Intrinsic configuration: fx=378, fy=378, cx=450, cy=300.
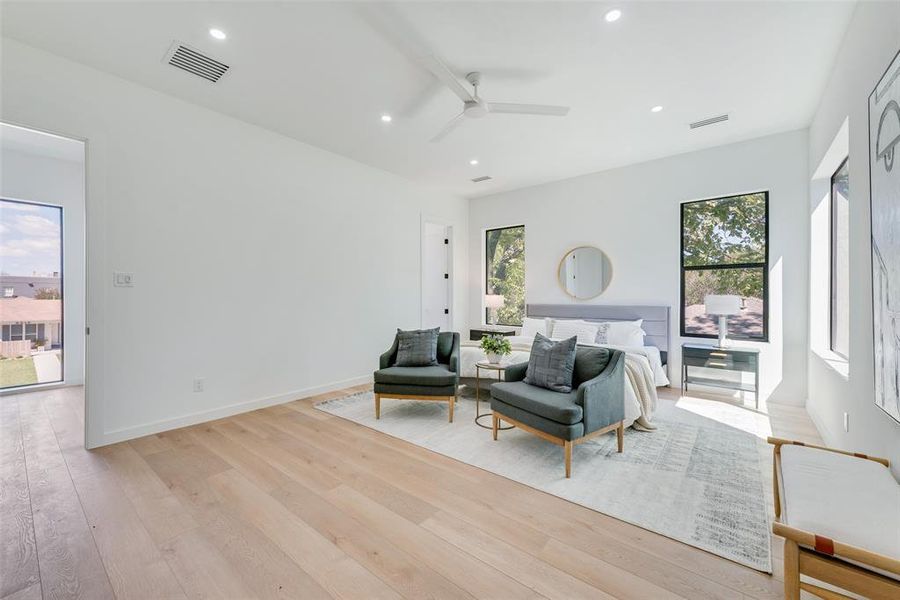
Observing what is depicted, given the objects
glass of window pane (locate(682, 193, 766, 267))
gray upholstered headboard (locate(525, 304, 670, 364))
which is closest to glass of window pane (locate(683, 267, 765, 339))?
glass of window pane (locate(682, 193, 766, 267))

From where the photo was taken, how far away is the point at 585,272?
5777 millimetres

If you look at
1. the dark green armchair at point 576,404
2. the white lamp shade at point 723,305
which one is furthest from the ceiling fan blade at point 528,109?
the white lamp shade at point 723,305

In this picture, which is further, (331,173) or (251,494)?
(331,173)

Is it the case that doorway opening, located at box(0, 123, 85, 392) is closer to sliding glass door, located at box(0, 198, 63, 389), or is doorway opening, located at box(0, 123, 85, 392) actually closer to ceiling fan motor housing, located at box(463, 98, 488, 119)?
sliding glass door, located at box(0, 198, 63, 389)

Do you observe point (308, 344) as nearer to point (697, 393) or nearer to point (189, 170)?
point (189, 170)

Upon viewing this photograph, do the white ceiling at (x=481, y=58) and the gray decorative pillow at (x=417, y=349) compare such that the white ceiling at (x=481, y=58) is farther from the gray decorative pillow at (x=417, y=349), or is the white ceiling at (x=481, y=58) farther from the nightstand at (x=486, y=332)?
the nightstand at (x=486, y=332)

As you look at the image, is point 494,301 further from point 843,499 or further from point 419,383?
point 843,499

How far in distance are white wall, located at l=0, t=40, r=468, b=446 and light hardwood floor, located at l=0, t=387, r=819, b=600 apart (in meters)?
0.73

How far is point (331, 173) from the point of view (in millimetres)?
4848

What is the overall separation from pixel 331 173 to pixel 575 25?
Result: 3326 millimetres

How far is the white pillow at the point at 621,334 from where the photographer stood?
4.73 meters

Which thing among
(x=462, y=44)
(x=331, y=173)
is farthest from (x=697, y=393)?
(x=331, y=173)

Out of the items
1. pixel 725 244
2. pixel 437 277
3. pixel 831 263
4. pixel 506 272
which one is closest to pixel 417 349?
pixel 437 277

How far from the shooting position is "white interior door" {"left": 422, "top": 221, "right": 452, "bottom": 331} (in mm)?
6602
